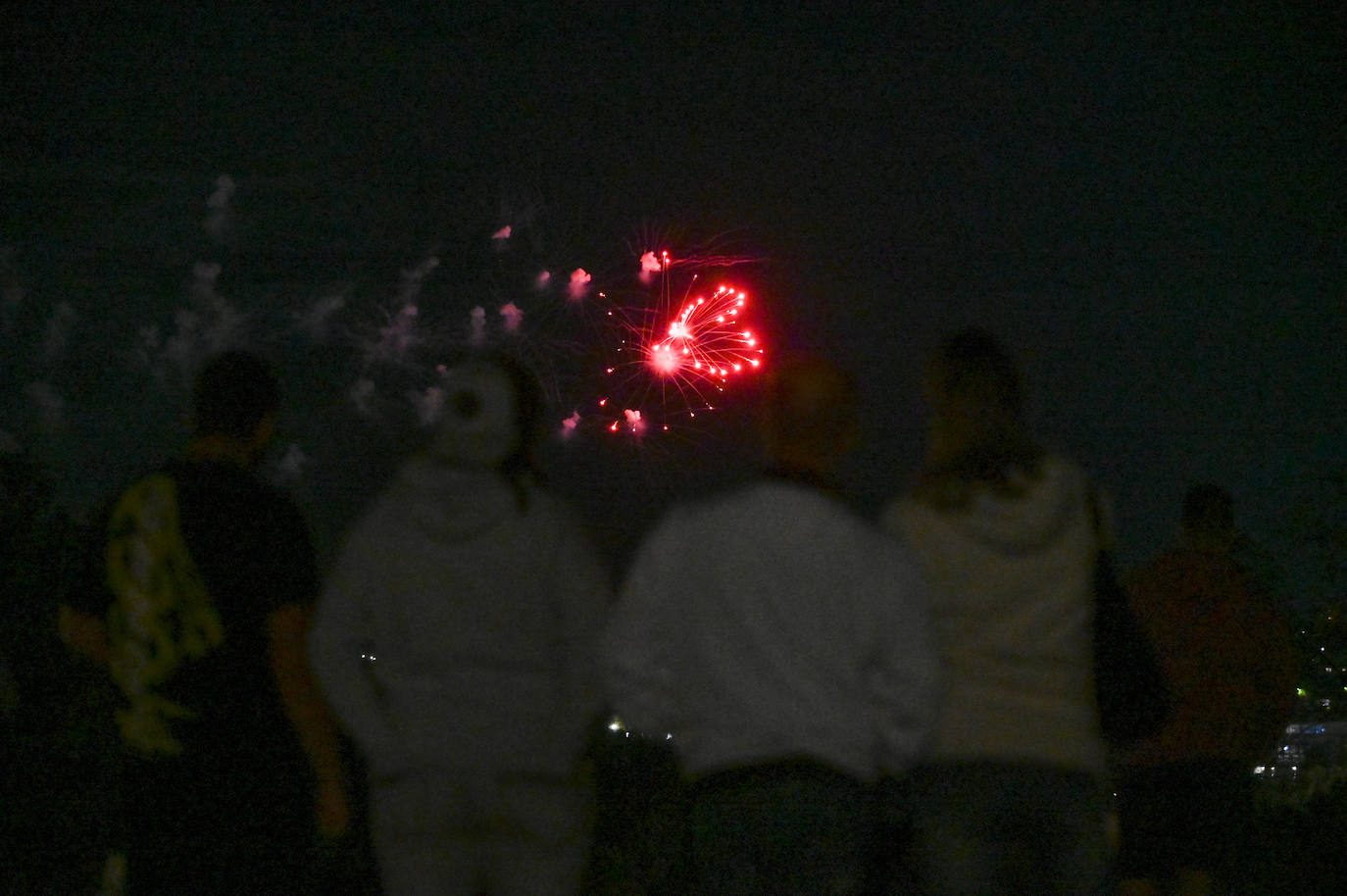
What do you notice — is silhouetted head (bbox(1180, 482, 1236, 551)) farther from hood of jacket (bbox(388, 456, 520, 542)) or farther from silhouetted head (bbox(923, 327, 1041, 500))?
hood of jacket (bbox(388, 456, 520, 542))

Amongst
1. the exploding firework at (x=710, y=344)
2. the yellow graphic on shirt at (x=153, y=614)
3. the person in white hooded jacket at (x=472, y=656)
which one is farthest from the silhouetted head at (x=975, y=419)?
the exploding firework at (x=710, y=344)

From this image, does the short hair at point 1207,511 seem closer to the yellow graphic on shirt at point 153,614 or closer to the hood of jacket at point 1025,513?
the hood of jacket at point 1025,513

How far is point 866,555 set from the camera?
2.79 m

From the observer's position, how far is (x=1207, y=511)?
187 inches

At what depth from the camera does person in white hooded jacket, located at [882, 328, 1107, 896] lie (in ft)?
9.07

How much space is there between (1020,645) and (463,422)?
1.34 metres

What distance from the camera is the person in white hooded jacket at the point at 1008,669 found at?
9.07 ft

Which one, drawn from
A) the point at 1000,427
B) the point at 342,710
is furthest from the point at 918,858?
the point at 342,710

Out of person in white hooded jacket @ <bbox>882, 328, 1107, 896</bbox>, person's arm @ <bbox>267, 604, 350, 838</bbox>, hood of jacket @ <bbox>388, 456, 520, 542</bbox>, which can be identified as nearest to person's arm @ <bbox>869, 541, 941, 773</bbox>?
person in white hooded jacket @ <bbox>882, 328, 1107, 896</bbox>

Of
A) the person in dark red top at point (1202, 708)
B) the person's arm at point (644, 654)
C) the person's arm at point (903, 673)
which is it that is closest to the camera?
the person's arm at point (903, 673)

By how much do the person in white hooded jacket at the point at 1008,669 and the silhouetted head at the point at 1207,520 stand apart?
2.08 metres

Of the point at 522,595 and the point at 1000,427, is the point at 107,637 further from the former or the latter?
the point at 1000,427

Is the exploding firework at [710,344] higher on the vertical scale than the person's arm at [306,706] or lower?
higher

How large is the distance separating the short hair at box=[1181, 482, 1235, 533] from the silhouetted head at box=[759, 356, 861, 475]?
2325 mm
